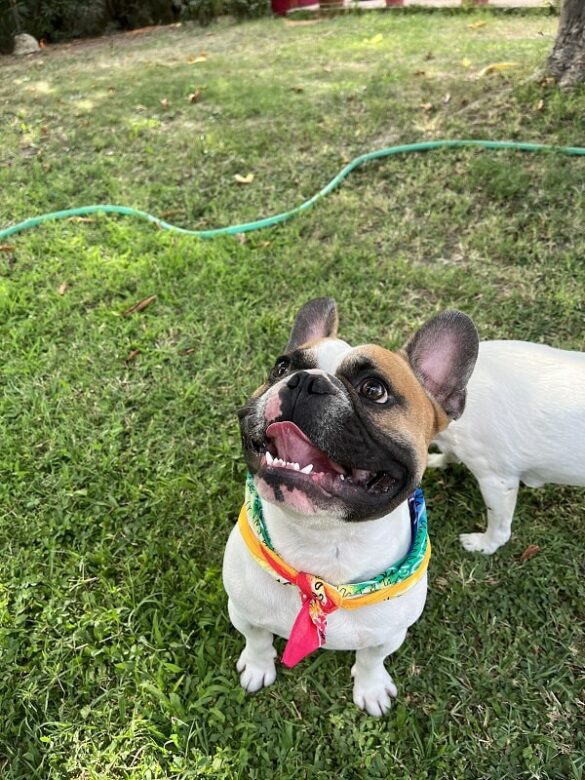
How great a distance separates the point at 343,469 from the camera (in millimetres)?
1732

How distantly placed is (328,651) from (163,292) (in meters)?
2.63

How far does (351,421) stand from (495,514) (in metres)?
1.46

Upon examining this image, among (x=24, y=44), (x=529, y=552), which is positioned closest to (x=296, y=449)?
(x=529, y=552)

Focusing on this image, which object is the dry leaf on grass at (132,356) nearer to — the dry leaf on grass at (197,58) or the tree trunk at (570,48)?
the tree trunk at (570,48)

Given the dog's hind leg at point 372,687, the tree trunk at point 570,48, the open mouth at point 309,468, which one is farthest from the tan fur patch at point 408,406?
the tree trunk at point 570,48

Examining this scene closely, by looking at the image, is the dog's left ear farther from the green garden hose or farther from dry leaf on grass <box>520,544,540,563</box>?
the green garden hose

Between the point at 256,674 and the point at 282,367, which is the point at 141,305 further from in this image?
the point at 256,674

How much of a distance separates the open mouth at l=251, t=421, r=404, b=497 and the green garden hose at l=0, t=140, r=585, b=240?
3.31 meters

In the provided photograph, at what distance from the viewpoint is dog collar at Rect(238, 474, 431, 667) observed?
194cm

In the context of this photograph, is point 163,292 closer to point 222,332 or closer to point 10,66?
point 222,332

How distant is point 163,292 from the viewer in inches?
167

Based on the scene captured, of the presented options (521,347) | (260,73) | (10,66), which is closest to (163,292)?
(521,347)

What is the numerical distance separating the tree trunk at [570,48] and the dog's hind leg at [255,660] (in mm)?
5472

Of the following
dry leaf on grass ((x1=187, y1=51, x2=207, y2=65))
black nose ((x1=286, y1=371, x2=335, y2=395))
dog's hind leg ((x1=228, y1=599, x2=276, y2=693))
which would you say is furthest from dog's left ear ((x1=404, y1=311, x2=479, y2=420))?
dry leaf on grass ((x1=187, y1=51, x2=207, y2=65))
